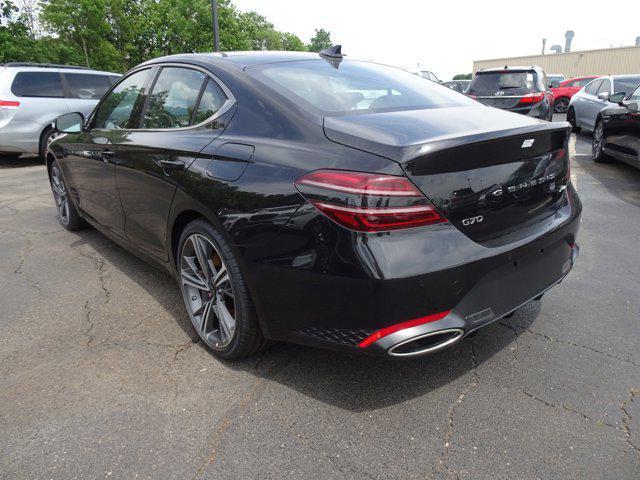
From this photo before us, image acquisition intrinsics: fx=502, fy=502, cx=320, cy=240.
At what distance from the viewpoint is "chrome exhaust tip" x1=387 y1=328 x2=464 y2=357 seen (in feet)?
6.59

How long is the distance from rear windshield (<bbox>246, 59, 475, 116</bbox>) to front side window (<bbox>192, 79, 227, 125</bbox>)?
205mm

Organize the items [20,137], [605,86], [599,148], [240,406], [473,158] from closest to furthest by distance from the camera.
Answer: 1. [473,158]
2. [240,406]
3. [599,148]
4. [20,137]
5. [605,86]

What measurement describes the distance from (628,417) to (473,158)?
4.42 feet

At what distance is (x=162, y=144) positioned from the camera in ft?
9.49

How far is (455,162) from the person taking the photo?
202cm

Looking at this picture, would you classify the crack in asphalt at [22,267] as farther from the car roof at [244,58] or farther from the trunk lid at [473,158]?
the trunk lid at [473,158]

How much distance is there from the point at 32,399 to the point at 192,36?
3457 centimetres

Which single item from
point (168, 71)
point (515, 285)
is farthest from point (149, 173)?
point (515, 285)

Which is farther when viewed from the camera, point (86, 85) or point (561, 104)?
point (561, 104)

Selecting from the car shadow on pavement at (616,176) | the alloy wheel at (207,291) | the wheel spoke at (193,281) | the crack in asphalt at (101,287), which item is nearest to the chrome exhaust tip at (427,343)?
the alloy wheel at (207,291)

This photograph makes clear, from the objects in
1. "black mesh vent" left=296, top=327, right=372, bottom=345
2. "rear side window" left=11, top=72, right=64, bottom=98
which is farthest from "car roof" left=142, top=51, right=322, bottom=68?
"rear side window" left=11, top=72, right=64, bottom=98

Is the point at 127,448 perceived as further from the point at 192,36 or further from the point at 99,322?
the point at 192,36

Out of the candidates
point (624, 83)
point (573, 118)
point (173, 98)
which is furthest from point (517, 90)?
point (173, 98)

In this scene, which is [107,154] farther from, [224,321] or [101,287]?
[224,321]
